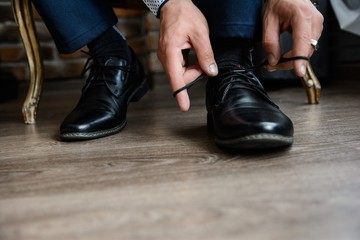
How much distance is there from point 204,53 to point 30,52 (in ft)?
2.00

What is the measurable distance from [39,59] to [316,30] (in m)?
0.74

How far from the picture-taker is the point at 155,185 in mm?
521

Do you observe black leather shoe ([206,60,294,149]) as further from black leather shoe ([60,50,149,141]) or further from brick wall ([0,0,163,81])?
brick wall ([0,0,163,81])

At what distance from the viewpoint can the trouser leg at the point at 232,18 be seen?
0.74 m

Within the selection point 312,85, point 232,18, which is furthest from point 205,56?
point 312,85

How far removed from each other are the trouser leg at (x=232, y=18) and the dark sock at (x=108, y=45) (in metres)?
0.27

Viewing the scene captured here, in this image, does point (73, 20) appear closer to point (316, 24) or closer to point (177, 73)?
point (177, 73)

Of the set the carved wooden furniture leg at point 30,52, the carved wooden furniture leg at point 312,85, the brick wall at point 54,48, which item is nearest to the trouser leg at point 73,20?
the carved wooden furniture leg at point 30,52

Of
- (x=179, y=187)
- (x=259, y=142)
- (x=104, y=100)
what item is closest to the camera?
(x=179, y=187)

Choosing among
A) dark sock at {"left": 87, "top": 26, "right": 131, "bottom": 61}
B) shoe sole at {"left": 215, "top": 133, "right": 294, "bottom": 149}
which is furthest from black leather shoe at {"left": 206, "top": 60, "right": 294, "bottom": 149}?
dark sock at {"left": 87, "top": 26, "right": 131, "bottom": 61}

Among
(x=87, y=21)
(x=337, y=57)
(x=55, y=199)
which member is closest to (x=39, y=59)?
(x=87, y=21)

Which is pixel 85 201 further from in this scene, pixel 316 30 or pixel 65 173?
pixel 316 30

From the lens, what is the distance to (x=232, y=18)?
2.42 ft

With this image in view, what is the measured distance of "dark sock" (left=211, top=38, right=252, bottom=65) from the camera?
2.50ft
